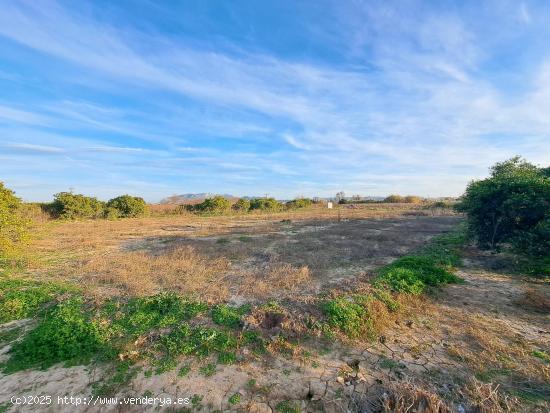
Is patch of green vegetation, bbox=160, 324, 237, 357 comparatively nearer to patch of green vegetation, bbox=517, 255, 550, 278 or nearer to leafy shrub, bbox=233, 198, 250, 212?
patch of green vegetation, bbox=517, 255, 550, 278

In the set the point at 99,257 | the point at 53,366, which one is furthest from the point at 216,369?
the point at 99,257

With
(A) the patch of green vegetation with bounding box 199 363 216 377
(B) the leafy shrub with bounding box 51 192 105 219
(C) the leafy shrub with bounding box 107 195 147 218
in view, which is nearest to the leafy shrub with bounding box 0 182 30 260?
(A) the patch of green vegetation with bounding box 199 363 216 377

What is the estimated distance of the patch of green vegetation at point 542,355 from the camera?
412cm

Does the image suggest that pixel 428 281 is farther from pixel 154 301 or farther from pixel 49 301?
pixel 49 301

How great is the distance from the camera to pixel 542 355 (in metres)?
4.19

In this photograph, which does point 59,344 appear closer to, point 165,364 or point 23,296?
point 165,364

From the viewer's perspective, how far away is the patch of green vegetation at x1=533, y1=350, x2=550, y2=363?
412 centimetres

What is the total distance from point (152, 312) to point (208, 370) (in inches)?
85.4

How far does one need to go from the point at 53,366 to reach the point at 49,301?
103 inches

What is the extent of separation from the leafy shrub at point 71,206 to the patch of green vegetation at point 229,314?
24939mm

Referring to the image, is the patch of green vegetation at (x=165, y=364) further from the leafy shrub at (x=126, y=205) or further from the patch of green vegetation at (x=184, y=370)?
the leafy shrub at (x=126, y=205)

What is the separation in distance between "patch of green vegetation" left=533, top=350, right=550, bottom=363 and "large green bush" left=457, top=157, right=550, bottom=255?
465 centimetres

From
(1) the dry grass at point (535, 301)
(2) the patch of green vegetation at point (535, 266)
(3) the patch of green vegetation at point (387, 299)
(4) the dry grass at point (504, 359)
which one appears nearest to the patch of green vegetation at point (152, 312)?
(3) the patch of green vegetation at point (387, 299)

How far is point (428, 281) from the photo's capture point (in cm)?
720
